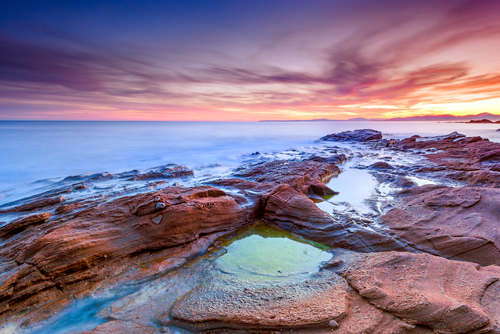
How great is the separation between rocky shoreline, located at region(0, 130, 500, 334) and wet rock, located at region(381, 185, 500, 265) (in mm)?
28

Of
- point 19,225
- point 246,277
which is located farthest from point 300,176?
point 19,225

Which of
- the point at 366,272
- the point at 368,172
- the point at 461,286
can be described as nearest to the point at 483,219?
the point at 461,286

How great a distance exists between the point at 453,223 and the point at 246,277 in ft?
20.4

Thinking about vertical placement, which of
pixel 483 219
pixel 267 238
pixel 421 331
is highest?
pixel 483 219

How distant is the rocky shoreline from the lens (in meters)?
3.62

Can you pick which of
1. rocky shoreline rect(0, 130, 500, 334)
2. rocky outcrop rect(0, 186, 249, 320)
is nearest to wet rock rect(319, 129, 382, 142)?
rocky shoreline rect(0, 130, 500, 334)

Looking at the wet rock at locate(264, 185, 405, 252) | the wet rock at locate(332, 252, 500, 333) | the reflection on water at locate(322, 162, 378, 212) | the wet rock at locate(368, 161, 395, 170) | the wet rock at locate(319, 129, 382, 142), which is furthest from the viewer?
the wet rock at locate(319, 129, 382, 142)

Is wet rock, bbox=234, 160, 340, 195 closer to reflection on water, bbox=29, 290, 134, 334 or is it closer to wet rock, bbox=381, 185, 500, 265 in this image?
wet rock, bbox=381, 185, 500, 265

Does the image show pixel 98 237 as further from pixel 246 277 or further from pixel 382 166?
pixel 382 166

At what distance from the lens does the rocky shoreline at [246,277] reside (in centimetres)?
362

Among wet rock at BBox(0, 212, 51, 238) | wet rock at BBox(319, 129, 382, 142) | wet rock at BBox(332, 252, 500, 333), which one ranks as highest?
wet rock at BBox(319, 129, 382, 142)

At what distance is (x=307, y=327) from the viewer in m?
3.51

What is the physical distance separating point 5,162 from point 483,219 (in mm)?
32701

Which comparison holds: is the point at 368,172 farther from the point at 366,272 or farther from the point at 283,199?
the point at 366,272
